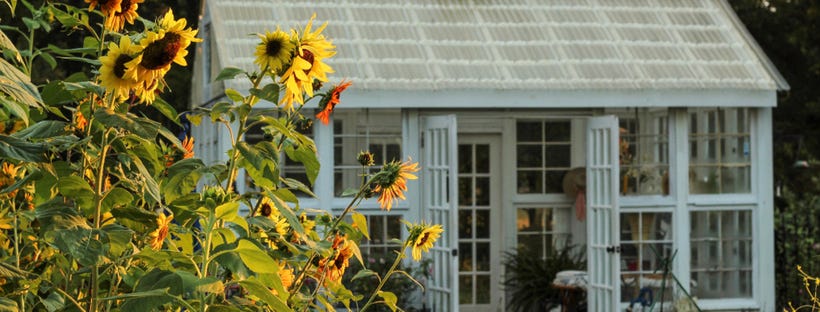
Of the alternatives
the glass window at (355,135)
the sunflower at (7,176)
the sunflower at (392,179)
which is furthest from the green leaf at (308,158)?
the glass window at (355,135)

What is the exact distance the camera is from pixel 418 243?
9.89ft

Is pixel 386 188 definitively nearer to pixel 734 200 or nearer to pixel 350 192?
pixel 350 192

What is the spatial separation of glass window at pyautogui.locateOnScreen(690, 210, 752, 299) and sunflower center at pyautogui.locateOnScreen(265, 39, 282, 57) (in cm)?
773

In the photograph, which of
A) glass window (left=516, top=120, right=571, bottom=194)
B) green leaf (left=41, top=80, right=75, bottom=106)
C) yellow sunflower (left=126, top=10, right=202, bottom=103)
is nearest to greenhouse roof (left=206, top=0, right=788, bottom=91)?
glass window (left=516, top=120, right=571, bottom=194)

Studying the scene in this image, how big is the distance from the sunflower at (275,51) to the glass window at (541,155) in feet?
30.7

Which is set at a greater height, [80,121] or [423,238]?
[80,121]

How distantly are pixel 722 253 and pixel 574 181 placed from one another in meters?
1.85

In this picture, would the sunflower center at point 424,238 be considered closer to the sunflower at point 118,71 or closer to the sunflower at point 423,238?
the sunflower at point 423,238

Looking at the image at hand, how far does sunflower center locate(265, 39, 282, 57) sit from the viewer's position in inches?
93.9

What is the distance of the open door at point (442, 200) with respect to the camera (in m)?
8.98

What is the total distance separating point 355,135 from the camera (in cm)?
941

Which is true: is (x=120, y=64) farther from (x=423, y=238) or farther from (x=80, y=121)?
(x=423, y=238)

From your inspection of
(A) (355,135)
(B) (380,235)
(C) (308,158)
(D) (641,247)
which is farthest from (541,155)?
(C) (308,158)

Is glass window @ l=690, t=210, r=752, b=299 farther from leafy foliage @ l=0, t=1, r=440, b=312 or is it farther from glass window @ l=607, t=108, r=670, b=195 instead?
leafy foliage @ l=0, t=1, r=440, b=312
